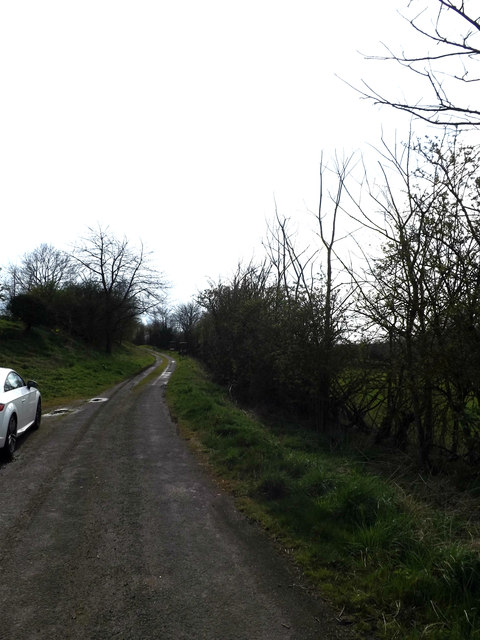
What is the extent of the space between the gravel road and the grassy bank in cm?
29

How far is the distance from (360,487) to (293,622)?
7.98ft

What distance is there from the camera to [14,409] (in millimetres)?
8211

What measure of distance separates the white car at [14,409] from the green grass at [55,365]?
4625 mm

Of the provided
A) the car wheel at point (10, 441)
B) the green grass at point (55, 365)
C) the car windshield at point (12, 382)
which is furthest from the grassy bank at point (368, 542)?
the green grass at point (55, 365)

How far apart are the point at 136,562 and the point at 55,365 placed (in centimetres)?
2158

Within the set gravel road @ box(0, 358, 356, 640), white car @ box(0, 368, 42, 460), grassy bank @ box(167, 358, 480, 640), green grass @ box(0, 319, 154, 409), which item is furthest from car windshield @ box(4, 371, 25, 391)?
green grass @ box(0, 319, 154, 409)

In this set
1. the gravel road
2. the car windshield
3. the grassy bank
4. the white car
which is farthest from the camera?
the car windshield

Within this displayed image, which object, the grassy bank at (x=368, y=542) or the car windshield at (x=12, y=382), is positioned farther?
the car windshield at (x=12, y=382)

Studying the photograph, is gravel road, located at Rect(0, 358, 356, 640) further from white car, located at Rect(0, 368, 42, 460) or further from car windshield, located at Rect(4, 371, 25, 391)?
car windshield, located at Rect(4, 371, 25, 391)

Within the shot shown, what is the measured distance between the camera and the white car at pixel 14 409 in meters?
7.56

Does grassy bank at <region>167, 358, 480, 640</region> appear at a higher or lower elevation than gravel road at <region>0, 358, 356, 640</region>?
higher

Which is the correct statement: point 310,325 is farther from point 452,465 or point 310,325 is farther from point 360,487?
point 360,487

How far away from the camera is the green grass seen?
18.2 meters

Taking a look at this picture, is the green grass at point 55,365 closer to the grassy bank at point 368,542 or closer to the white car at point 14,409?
the white car at point 14,409
